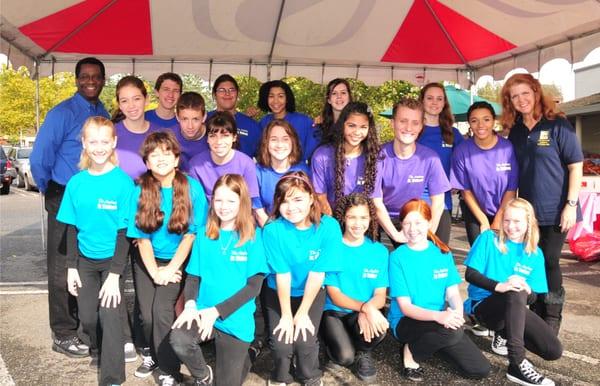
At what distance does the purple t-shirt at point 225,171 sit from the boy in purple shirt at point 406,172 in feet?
2.86

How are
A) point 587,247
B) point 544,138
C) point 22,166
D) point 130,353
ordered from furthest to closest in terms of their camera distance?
1. point 22,166
2. point 587,247
3. point 544,138
4. point 130,353

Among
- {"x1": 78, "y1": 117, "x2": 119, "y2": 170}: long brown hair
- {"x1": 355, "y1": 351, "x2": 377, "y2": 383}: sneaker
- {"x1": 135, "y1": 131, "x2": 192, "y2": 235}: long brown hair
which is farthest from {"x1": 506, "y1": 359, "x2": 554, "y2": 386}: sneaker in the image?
{"x1": 78, "y1": 117, "x2": 119, "y2": 170}: long brown hair

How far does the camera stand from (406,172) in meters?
3.56

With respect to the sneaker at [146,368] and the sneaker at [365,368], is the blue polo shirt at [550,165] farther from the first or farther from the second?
the sneaker at [146,368]

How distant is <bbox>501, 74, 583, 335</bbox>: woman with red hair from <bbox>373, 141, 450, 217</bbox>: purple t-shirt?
680 mm

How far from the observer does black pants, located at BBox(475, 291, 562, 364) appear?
2.99 metres

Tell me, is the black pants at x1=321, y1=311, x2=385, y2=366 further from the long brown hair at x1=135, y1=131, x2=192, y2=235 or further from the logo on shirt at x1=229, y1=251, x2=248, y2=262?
the long brown hair at x1=135, y1=131, x2=192, y2=235

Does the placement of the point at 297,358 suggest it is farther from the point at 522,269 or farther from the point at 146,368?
the point at 522,269

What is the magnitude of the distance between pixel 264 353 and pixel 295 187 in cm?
131

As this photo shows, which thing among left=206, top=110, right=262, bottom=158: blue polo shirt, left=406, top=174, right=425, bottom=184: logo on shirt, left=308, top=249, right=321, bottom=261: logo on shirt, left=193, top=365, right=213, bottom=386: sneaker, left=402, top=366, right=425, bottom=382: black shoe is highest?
left=206, top=110, right=262, bottom=158: blue polo shirt

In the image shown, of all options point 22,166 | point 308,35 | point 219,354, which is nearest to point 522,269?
point 219,354

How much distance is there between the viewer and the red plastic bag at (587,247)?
6.50 meters

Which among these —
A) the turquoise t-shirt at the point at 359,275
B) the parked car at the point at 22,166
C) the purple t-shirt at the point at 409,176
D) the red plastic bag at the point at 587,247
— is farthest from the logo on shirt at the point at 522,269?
the parked car at the point at 22,166

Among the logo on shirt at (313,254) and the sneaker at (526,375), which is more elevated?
the logo on shirt at (313,254)
